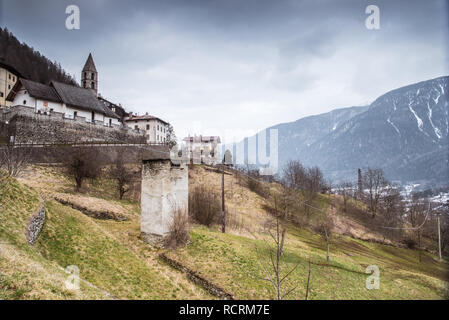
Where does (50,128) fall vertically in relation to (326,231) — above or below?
above

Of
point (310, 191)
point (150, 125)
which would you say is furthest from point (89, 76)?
point (310, 191)

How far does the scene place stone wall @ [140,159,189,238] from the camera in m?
14.5

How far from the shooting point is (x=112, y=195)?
25.7m

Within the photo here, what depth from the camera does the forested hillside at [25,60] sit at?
72.4 meters

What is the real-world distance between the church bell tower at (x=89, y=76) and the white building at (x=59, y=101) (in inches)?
760

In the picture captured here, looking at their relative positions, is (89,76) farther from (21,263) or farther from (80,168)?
(21,263)

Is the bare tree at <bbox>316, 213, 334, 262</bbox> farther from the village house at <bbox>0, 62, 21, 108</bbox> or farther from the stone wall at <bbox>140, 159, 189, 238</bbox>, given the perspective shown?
the village house at <bbox>0, 62, 21, 108</bbox>

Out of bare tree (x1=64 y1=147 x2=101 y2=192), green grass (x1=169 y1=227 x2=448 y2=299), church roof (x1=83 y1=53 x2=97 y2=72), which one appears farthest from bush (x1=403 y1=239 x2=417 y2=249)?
church roof (x1=83 y1=53 x2=97 y2=72)

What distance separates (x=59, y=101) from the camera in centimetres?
4225

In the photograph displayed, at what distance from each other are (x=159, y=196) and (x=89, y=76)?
64787 millimetres

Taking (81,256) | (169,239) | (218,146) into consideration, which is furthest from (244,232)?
(218,146)

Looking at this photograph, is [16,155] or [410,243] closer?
[16,155]

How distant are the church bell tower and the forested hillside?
46.5 feet
